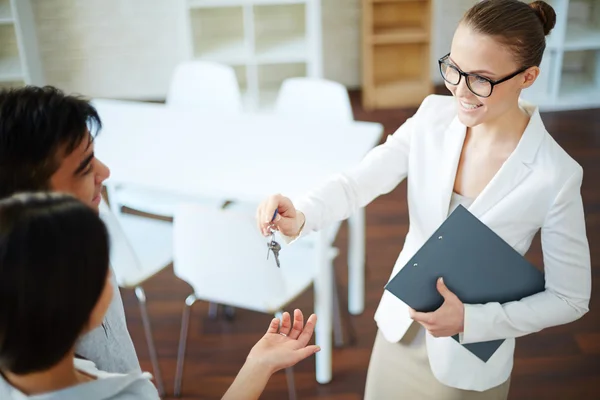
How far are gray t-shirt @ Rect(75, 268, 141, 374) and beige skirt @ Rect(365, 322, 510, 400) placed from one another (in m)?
0.69

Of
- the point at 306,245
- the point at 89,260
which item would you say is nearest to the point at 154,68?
the point at 306,245

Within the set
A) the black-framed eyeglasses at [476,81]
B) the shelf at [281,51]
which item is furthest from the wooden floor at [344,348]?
the black-framed eyeglasses at [476,81]

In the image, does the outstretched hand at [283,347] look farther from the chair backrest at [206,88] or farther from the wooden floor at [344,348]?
the chair backrest at [206,88]

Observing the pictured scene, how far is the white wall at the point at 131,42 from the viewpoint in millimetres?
4902

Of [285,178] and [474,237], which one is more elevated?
[474,237]

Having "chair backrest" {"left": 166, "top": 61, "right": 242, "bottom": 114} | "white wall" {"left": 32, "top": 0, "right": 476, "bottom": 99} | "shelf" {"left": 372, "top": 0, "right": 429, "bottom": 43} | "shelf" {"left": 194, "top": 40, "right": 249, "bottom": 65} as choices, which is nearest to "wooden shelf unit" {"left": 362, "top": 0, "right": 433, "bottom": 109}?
"shelf" {"left": 372, "top": 0, "right": 429, "bottom": 43}

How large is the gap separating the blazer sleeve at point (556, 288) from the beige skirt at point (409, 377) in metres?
0.20

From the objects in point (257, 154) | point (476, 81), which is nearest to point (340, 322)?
point (257, 154)

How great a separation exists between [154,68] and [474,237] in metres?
4.21

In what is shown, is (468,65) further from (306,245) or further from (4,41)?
(4,41)

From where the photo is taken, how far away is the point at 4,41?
484 cm

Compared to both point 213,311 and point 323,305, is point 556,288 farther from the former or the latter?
point 213,311

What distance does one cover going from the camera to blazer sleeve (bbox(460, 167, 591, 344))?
1.29m

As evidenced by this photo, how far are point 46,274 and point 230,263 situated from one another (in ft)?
4.43
